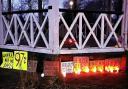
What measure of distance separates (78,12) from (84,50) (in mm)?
1163

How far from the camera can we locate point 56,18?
9.13 m

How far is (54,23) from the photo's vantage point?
9133 mm

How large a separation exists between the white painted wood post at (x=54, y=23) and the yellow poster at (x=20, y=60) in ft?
2.94

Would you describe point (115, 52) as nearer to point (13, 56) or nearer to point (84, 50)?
Answer: point (84, 50)

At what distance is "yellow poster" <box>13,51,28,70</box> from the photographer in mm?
8781

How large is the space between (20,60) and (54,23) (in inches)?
55.8

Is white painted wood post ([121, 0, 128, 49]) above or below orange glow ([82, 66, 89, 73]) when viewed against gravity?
above

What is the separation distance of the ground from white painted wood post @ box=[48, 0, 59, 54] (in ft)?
3.01

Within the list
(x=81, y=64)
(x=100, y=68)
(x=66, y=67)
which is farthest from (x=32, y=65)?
(x=100, y=68)

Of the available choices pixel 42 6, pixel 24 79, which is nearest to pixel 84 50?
pixel 24 79

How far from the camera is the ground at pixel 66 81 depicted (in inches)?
339

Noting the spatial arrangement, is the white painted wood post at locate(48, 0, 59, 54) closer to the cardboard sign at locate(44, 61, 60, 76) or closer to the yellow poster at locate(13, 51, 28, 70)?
the cardboard sign at locate(44, 61, 60, 76)

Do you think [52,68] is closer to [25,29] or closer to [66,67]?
[66,67]

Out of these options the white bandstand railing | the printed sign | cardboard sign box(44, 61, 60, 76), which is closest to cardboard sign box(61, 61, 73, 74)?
the printed sign
